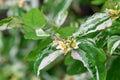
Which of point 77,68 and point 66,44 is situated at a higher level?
point 66,44

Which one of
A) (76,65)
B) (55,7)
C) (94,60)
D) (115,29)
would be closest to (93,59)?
(94,60)

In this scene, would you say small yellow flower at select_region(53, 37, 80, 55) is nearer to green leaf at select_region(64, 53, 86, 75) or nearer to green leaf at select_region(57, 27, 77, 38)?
green leaf at select_region(57, 27, 77, 38)

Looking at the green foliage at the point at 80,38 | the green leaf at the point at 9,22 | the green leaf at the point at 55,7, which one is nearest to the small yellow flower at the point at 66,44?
the green foliage at the point at 80,38

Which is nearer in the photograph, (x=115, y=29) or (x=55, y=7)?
(x=115, y=29)

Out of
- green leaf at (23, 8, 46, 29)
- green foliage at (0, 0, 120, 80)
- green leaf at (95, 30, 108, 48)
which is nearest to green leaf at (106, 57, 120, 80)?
green foliage at (0, 0, 120, 80)

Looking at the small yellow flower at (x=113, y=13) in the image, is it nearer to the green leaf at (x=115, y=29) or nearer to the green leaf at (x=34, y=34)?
the green leaf at (x=115, y=29)

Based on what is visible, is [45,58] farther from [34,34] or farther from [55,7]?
[55,7]
